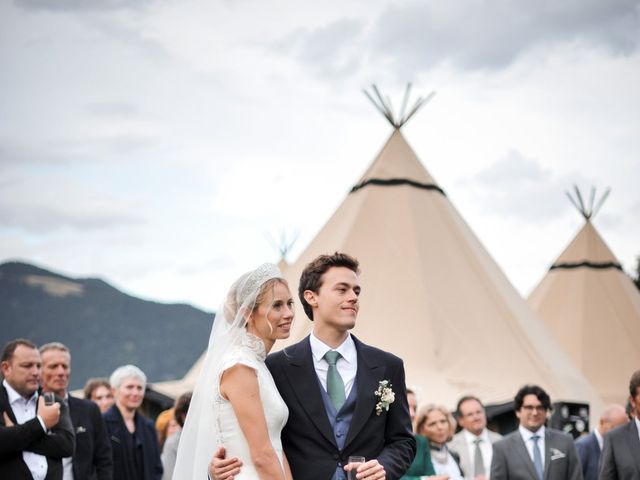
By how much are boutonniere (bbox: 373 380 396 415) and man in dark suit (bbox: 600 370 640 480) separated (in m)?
2.40

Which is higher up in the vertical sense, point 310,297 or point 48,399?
point 310,297

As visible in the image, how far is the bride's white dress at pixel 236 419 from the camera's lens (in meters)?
4.12

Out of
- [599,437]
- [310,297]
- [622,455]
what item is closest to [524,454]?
[622,455]

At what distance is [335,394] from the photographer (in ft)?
14.2

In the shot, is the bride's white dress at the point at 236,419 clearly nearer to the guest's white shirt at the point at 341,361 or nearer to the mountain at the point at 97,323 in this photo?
the guest's white shirt at the point at 341,361

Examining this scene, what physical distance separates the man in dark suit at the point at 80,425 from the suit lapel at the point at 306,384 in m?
3.00

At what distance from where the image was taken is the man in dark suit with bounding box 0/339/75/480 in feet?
19.4

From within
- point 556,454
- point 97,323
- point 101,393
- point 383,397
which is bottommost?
point 556,454

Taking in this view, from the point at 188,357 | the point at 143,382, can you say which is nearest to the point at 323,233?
the point at 143,382

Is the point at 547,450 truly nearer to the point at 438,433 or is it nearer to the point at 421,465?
the point at 421,465

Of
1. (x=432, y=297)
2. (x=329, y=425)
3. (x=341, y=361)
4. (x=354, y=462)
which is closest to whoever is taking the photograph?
(x=354, y=462)

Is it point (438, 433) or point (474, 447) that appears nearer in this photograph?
point (438, 433)

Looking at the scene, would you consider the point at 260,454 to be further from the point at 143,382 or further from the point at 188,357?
the point at 188,357

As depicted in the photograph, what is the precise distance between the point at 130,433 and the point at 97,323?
264 ft
